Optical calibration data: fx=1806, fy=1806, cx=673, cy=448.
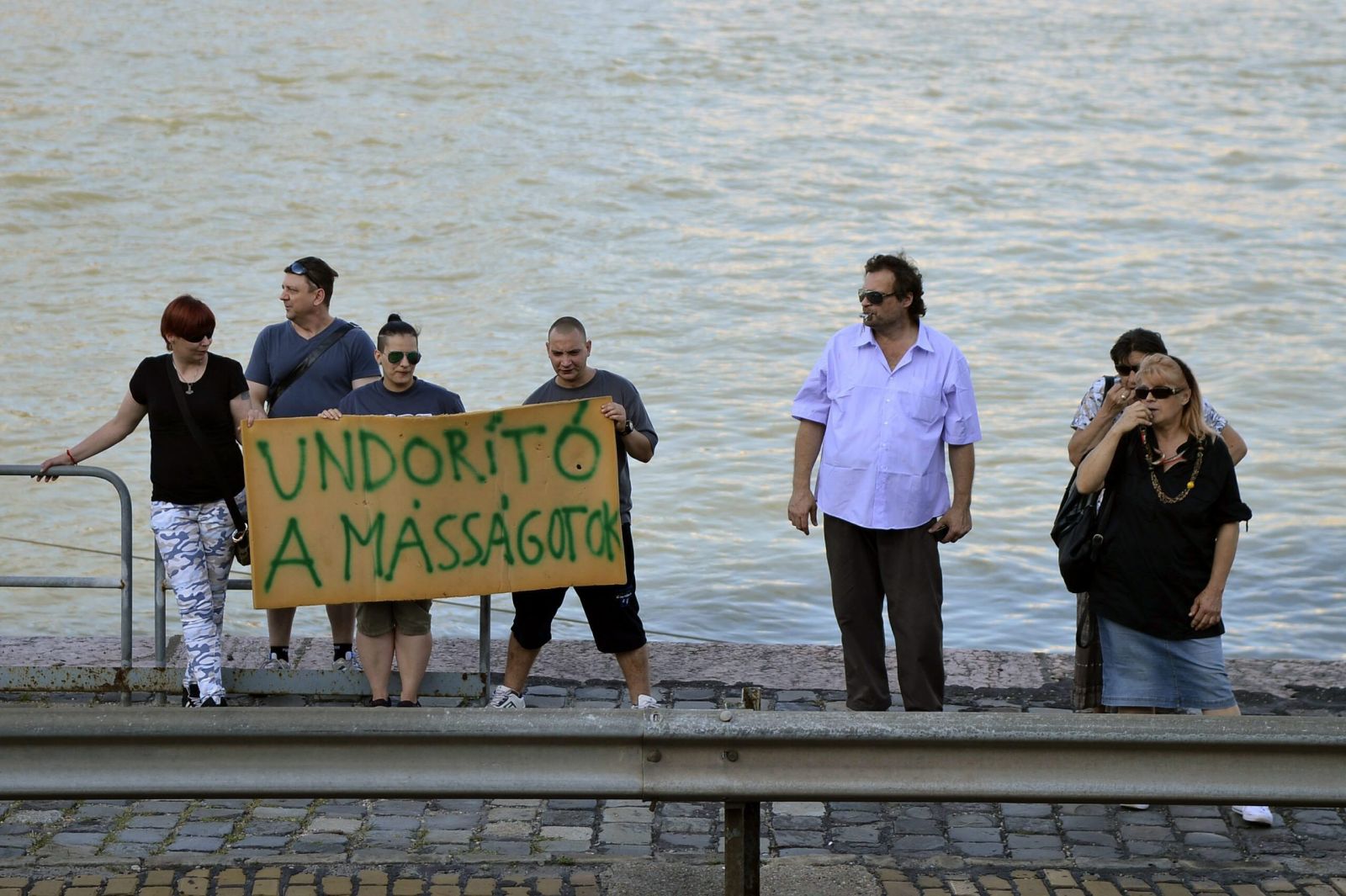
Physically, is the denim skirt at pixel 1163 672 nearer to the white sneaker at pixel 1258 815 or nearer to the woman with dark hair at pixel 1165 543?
the woman with dark hair at pixel 1165 543

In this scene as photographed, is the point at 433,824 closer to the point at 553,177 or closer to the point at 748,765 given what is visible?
the point at 748,765

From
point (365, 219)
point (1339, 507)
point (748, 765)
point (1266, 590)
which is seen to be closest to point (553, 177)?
point (365, 219)

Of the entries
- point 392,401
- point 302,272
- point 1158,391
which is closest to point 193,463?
point 392,401

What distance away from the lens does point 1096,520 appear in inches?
245

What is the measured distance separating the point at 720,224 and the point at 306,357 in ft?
67.2

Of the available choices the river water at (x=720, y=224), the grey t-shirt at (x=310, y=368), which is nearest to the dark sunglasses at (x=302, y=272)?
the grey t-shirt at (x=310, y=368)

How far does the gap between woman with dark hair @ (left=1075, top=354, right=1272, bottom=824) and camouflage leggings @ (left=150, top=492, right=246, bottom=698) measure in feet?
10.6

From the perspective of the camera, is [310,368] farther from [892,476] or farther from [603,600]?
[892,476]

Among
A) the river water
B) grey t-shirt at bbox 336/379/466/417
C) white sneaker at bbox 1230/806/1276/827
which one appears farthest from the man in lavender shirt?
the river water

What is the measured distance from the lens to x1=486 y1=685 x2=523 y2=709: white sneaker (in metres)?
6.84

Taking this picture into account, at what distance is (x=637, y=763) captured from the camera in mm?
4684

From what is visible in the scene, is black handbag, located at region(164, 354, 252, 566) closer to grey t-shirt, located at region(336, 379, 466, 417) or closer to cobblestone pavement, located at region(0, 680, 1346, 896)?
grey t-shirt, located at region(336, 379, 466, 417)

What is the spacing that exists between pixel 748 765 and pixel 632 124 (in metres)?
28.3

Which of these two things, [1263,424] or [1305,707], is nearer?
[1305,707]
